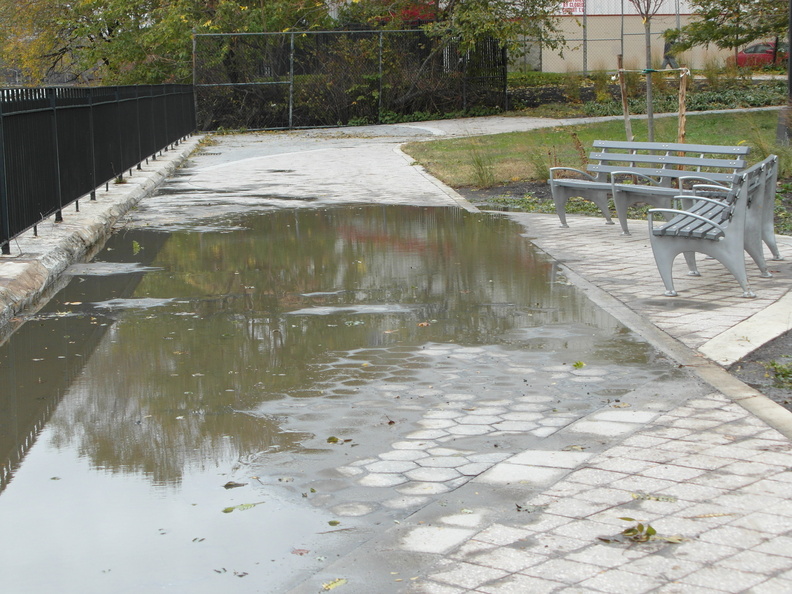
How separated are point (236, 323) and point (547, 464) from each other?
3485 mm

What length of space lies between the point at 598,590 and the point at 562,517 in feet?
2.03

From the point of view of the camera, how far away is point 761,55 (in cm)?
4138

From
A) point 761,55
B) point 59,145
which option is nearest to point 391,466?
point 59,145

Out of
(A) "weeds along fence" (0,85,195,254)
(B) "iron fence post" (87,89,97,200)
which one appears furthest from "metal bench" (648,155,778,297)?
(B) "iron fence post" (87,89,97,200)

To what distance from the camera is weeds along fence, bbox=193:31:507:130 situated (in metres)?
31.7

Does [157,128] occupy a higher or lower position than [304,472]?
higher

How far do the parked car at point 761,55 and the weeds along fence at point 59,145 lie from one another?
1034 inches

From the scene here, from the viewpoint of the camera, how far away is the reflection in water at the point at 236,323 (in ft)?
17.1

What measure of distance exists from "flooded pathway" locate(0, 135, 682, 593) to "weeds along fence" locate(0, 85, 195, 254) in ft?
3.26

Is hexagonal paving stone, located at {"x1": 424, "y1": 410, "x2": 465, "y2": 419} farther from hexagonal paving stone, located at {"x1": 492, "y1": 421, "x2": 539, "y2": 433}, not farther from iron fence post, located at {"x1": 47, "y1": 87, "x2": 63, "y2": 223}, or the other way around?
iron fence post, located at {"x1": 47, "y1": 87, "x2": 63, "y2": 223}

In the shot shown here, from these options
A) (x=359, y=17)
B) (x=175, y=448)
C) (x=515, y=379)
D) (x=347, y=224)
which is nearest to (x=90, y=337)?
(x=175, y=448)

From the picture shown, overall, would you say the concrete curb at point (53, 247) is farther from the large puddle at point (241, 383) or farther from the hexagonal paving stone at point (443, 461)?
the hexagonal paving stone at point (443, 461)

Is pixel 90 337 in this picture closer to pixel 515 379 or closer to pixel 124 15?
pixel 515 379

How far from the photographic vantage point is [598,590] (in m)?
3.40
